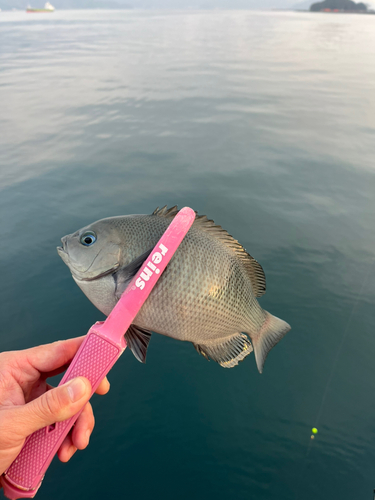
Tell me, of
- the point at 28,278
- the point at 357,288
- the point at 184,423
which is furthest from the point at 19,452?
the point at 357,288

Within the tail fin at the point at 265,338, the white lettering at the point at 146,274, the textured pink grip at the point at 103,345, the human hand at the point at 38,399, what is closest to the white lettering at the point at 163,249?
the textured pink grip at the point at 103,345

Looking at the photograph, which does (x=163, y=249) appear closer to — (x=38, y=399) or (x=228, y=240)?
(x=228, y=240)

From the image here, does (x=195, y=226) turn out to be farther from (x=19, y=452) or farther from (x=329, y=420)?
(x=329, y=420)

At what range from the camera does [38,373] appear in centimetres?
215

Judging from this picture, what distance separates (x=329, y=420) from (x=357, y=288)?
173 centimetres

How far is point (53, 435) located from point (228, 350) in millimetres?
1096

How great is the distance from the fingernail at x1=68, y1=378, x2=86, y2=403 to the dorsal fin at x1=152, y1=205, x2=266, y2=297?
100 cm

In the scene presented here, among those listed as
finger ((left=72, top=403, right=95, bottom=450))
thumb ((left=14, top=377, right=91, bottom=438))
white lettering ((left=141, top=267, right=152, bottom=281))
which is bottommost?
finger ((left=72, top=403, right=95, bottom=450))

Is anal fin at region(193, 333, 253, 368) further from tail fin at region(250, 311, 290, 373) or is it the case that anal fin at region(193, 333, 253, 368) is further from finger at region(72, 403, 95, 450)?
finger at region(72, 403, 95, 450)

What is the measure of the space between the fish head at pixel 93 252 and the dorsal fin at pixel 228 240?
31cm

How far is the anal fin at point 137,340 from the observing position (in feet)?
5.78

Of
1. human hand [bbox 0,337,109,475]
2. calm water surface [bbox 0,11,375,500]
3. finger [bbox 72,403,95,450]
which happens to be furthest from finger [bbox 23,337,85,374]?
calm water surface [bbox 0,11,375,500]

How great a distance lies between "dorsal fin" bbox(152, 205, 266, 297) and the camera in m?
1.96

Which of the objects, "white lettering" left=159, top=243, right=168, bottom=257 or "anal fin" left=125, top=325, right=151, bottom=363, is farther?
"anal fin" left=125, top=325, right=151, bottom=363
